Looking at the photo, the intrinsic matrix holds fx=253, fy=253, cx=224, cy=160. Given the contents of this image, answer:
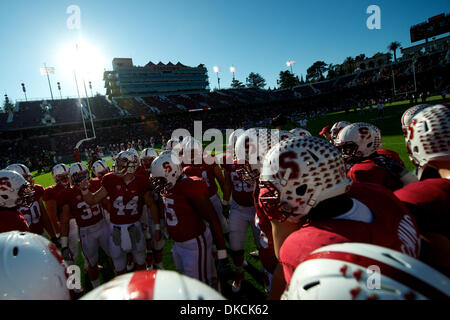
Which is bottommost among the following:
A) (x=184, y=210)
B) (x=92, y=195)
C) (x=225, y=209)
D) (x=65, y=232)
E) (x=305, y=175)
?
(x=225, y=209)

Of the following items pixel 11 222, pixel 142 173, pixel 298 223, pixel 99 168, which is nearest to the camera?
pixel 298 223

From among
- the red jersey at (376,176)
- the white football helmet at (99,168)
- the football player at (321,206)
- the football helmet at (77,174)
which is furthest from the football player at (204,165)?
the football player at (321,206)

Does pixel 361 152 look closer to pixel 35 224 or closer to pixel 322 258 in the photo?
pixel 322 258

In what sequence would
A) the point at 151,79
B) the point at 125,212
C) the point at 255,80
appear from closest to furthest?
the point at 125,212 < the point at 151,79 < the point at 255,80

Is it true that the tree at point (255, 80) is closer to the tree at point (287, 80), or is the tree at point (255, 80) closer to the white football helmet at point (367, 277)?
the tree at point (287, 80)

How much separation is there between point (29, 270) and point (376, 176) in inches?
122

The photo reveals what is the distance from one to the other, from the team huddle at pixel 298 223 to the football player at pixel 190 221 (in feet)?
0.05

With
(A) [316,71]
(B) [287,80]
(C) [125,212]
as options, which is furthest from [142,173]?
(A) [316,71]

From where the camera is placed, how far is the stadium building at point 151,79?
6956cm

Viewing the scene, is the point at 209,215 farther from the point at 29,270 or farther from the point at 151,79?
the point at 151,79

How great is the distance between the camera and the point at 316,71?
96.4 meters

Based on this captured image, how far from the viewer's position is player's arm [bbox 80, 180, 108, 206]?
14.3ft

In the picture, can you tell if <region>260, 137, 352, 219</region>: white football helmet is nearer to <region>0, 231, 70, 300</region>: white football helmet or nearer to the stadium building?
<region>0, 231, 70, 300</region>: white football helmet

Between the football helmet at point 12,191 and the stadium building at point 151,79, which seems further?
the stadium building at point 151,79
